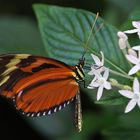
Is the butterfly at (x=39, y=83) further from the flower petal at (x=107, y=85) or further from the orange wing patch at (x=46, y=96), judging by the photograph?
the flower petal at (x=107, y=85)

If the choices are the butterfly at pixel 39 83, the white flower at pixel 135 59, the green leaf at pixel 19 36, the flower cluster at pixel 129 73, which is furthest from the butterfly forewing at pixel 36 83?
the green leaf at pixel 19 36

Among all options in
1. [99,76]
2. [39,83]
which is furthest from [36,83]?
[99,76]

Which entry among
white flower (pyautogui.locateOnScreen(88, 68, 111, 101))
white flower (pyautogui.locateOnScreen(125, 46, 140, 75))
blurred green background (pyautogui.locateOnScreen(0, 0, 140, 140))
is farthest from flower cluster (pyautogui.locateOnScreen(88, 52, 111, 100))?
blurred green background (pyautogui.locateOnScreen(0, 0, 140, 140))

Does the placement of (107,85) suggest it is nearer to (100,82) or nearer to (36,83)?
(100,82)

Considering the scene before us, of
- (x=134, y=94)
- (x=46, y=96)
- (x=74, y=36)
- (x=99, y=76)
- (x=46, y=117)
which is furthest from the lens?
(x=46, y=117)

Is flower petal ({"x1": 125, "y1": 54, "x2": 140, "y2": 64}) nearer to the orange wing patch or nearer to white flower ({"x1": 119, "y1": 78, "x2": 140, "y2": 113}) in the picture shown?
white flower ({"x1": 119, "y1": 78, "x2": 140, "y2": 113})

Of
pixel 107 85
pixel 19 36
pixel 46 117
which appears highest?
pixel 107 85

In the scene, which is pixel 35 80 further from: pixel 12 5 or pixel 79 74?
pixel 12 5

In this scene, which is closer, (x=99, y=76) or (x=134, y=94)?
(x=134, y=94)
